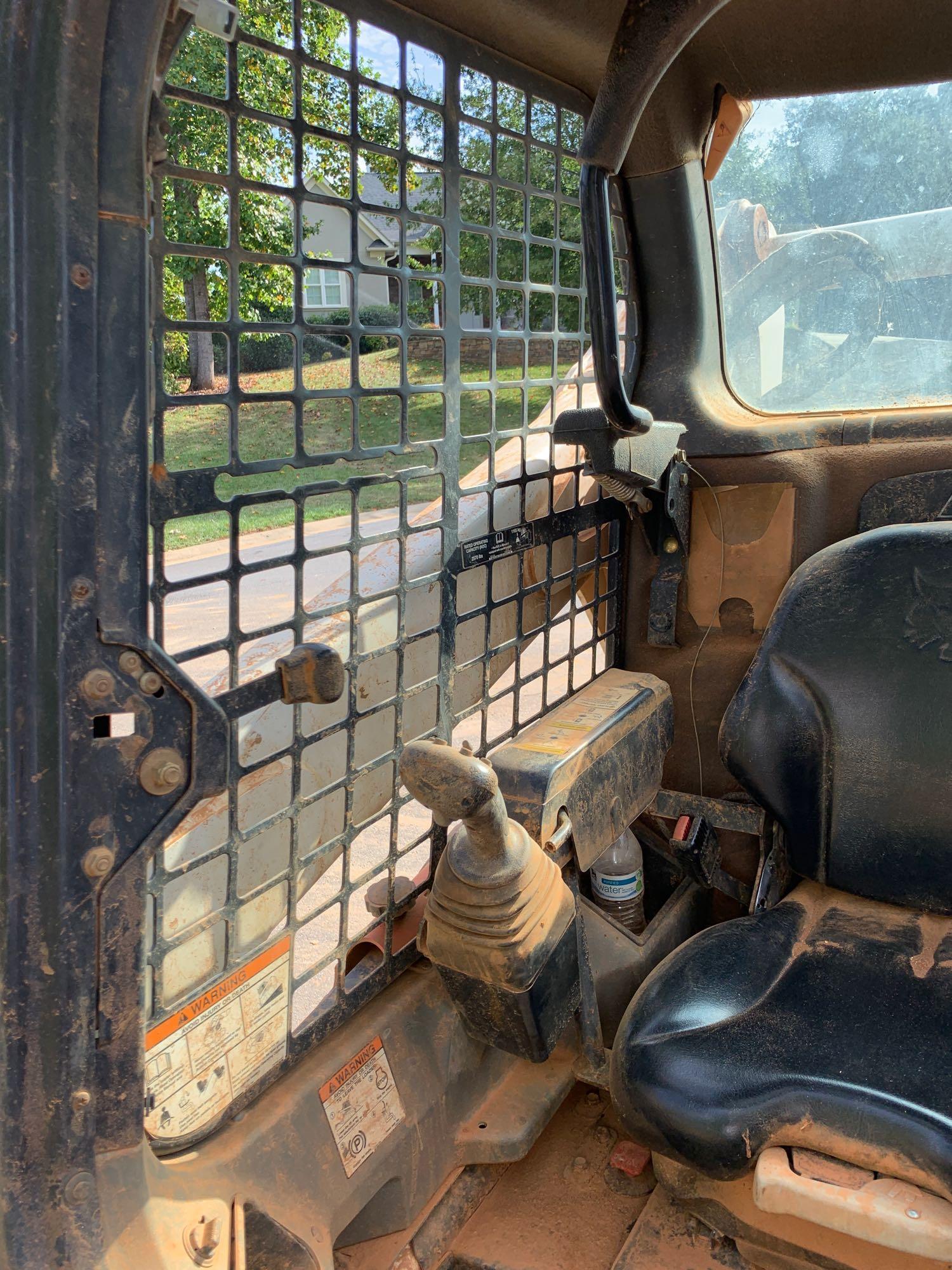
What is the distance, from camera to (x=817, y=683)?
60.0 inches

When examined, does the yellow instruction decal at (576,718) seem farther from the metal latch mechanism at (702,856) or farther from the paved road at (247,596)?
the paved road at (247,596)

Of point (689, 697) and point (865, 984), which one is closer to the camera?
point (865, 984)

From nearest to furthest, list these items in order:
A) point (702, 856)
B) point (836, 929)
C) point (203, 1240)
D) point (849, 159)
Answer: point (203, 1240) < point (836, 929) < point (849, 159) < point (702, 856)

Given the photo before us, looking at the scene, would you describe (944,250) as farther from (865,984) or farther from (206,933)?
(206,933)

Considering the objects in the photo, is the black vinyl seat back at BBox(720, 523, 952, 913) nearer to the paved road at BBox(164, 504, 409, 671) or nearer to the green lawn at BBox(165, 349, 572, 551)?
the green lawn at BBox(165, 349, 572, 551)

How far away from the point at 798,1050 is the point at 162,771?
855 millimetres

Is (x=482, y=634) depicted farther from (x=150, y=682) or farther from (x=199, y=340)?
(x=150, y=682)

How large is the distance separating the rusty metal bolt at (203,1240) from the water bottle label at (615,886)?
38.2 inches

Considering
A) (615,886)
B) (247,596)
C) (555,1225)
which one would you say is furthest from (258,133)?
(247,596)

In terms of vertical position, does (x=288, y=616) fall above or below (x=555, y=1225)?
above

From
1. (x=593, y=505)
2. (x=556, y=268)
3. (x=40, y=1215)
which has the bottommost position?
(x=40, y=1215)

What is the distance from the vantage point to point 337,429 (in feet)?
4.21

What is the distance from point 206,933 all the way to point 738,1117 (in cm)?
66

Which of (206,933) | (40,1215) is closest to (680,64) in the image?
(206,933)
